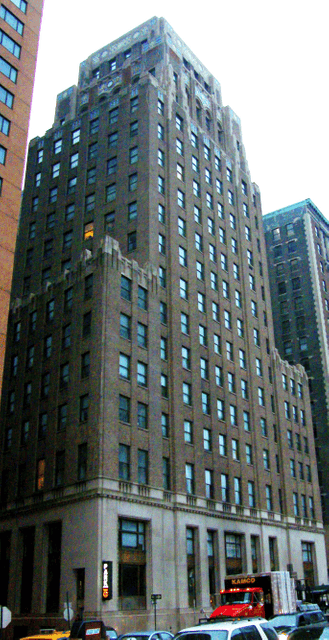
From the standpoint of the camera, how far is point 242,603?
33.4 m

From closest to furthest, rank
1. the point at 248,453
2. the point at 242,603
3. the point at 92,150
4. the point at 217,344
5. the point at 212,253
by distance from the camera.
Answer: the point at 242,603
the point at 217,344
the point at 248,453
the point at 212,253
the point at 92,150

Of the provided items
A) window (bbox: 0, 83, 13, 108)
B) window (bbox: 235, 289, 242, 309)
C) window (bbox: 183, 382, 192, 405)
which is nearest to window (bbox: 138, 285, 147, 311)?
window (bbox: 183, 382, 192, 405)

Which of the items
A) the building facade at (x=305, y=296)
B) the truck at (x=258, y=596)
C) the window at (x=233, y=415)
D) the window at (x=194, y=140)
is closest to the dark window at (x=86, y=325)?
the window at (x=233, y=415)

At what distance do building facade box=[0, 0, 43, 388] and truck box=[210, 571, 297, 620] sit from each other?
704 inches

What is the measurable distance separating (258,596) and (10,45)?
36862 mm

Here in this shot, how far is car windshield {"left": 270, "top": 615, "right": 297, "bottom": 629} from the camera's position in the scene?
27656 mm

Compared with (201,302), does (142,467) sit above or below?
below

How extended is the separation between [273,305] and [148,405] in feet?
191

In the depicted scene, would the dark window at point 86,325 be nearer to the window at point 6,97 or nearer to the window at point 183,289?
the window at point 183,289

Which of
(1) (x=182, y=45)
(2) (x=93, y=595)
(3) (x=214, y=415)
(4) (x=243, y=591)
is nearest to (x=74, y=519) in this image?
(2) (x=93, y=595)

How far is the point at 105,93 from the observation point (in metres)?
71.9

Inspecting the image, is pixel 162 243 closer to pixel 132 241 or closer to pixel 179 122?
pixel 132 241

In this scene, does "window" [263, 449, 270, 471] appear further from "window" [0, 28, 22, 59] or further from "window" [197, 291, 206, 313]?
"window" [0, 28, 22, 59]

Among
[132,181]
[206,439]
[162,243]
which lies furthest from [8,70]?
[206,439]
